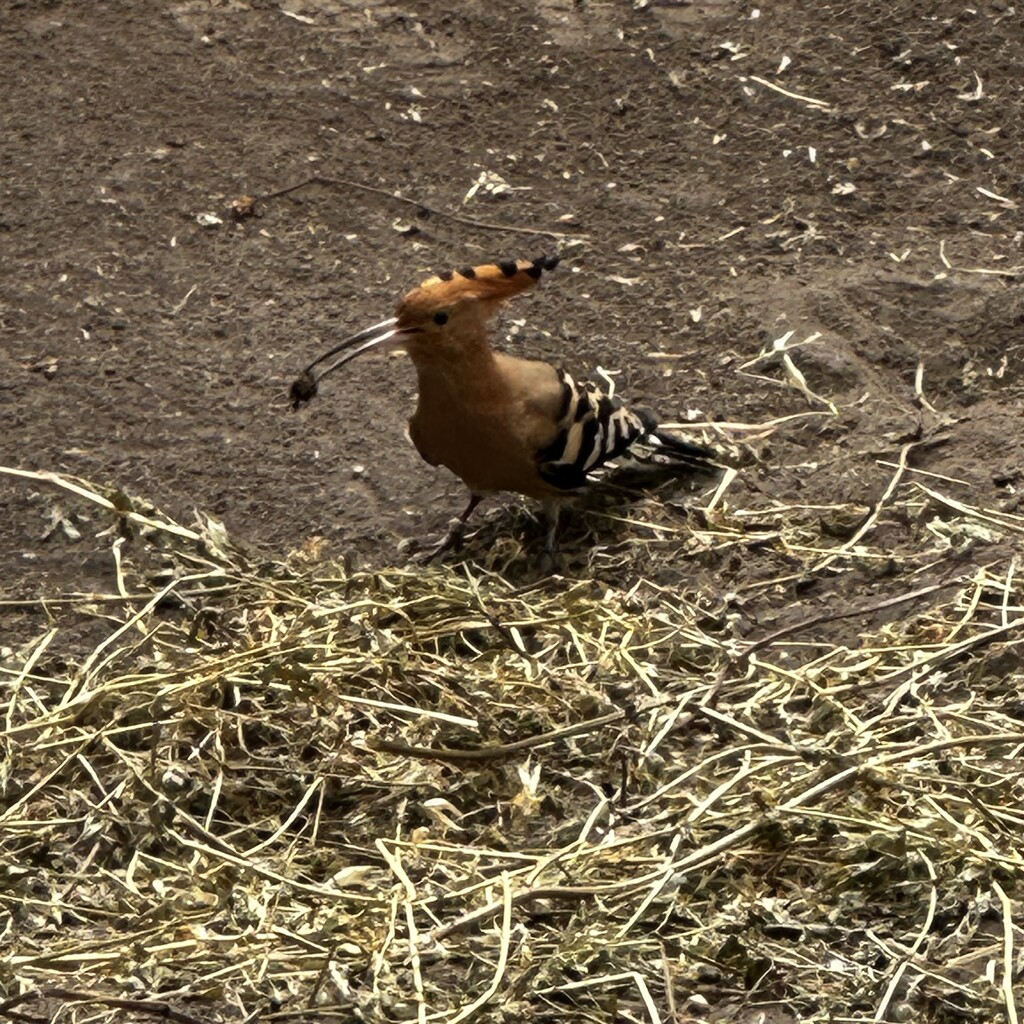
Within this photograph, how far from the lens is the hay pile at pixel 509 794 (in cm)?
347

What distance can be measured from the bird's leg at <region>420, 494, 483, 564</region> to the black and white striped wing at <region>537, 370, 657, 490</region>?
27 centimetres

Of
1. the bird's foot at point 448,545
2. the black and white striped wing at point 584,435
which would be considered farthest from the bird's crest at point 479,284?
the bird's foot at point 448,545

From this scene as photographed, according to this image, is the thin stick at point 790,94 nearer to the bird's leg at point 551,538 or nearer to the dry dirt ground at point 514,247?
the dry dirt ground at point 514,247

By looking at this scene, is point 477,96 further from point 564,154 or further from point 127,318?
point 127,318

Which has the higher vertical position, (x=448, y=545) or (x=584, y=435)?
(x=584, y=435)

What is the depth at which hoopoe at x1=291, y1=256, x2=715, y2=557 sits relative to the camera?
503 centimetres

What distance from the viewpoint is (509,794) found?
4066 millimetres

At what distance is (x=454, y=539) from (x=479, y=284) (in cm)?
71

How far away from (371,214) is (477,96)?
807 millimetres

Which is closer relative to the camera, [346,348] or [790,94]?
[346,348]

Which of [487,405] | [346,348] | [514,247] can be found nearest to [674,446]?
[487,405]

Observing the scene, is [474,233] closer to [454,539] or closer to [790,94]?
[790,94]

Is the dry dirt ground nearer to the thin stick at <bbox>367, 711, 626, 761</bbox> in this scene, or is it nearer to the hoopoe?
the hoopoe

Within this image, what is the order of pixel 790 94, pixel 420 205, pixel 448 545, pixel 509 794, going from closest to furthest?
1. pixel 509 794
2. pixel 448 545
3. pixel 420 205
4. pixel 790 94
